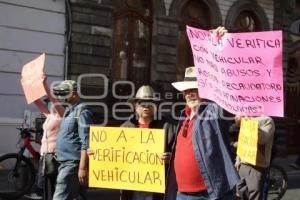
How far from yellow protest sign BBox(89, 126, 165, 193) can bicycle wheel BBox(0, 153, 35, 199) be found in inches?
144

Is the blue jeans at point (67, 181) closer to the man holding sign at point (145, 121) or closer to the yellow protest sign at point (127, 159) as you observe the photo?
the yellow protest sign at point (127, 159)

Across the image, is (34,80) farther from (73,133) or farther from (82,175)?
(82,175)

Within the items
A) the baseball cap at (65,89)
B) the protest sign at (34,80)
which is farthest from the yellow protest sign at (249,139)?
the protest sign at (34,80)

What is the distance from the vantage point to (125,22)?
1502 centimetres

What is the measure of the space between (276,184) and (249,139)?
453 centimetres

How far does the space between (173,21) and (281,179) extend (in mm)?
7307

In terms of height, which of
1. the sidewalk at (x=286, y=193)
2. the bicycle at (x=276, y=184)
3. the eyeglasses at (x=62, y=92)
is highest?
the eyeglasses at (x=62, y=92)

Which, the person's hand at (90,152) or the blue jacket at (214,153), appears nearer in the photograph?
the blue jacket at (214,153)

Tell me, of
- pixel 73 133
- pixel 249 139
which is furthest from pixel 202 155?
pixel 73 133

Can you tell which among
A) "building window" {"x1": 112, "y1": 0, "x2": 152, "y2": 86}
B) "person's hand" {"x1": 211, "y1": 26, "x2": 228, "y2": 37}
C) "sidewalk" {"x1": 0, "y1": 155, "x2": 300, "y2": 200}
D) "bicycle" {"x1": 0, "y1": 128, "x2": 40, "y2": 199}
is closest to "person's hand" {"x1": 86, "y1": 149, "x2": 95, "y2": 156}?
"person's hand" {"x1": 211, "y1": 26, "x2": 228, "y2": 37}

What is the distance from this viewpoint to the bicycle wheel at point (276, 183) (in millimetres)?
9227

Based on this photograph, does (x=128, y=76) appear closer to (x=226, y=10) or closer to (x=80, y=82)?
(x=80, y=82)

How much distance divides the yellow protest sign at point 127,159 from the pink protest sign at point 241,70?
0.58 metres

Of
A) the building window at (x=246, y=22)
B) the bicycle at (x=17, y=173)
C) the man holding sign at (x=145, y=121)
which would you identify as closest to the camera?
the man holding sign at (x=145, y=121)
